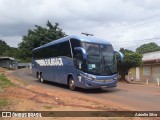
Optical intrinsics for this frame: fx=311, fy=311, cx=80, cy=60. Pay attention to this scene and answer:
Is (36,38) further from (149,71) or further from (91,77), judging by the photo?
(91,77)

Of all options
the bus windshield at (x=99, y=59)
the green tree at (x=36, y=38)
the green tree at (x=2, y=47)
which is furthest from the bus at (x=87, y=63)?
the green tree at (x=2, y=47)

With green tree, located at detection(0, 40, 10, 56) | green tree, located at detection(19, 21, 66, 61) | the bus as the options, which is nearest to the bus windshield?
the bus

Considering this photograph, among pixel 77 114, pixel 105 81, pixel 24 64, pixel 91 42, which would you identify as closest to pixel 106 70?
→ pixel 105 81

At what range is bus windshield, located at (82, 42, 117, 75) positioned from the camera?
1775 centimetres

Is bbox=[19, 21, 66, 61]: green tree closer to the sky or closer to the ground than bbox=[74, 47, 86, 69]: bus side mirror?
closer to the sky

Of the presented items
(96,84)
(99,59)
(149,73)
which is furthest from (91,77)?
(149,73)

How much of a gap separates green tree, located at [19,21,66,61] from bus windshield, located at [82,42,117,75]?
3130cm

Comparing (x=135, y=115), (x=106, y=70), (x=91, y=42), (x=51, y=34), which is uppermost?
(x=51, y=34)

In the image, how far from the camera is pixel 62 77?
70.0 ft

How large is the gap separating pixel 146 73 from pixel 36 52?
18.8 m

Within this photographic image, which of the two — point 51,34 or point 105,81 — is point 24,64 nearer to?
point 51,34

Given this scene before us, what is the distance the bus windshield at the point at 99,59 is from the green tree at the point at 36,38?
103 feet

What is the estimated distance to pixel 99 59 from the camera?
58.8 feet

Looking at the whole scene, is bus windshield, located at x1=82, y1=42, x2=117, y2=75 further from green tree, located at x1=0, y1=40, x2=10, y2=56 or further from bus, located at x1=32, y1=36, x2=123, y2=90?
green tree, located at x1=0, y1=40, x2=10, y2=56
